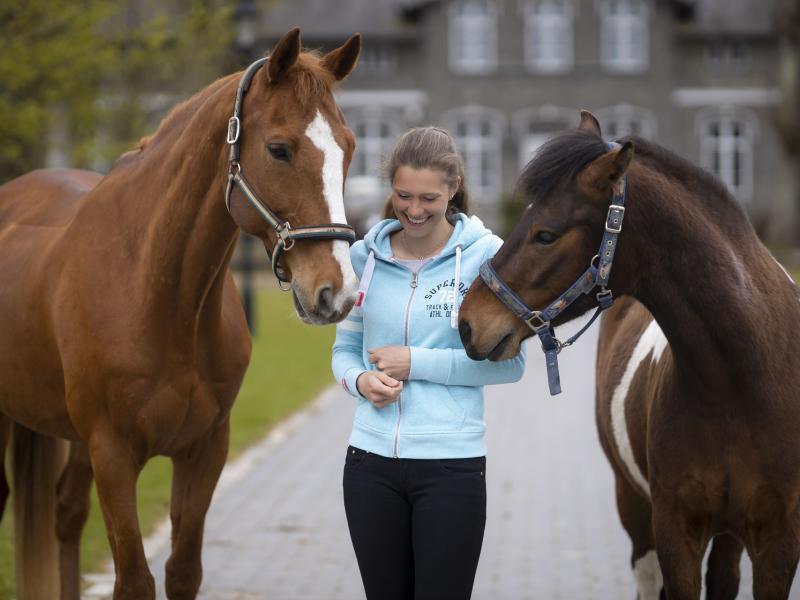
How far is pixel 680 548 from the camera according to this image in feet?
12.8

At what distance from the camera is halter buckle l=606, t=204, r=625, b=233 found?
11.7ft

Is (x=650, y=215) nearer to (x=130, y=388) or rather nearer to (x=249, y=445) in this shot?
(x=130, y=388)

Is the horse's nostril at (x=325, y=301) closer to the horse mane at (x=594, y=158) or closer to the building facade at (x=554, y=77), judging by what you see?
the horse mane at (x=594, y=158)

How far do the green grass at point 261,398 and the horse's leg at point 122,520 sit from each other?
0.84m

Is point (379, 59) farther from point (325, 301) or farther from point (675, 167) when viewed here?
point (325, 301)

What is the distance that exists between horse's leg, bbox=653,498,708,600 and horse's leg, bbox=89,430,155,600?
1.77 metres

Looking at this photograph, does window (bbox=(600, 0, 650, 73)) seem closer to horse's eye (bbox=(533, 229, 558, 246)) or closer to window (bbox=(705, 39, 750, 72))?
window (bbox=(705, 39, 750, 72))

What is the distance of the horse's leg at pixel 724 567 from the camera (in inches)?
180

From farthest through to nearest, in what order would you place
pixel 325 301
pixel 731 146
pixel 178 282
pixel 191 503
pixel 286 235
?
pixel 731 146
pixel 191 503
pixel 178 282
pixel 286 235
pixel 325 301

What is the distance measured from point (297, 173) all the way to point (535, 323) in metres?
0.87

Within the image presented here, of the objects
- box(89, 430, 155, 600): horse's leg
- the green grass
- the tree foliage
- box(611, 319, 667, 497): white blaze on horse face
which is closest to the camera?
box(89, 430, 155, 600): horse's leg

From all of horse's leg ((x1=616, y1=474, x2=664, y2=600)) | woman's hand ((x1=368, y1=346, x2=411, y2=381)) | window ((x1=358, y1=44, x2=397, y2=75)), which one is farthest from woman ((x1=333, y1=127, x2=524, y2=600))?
window ((x1=358, y1=44, x2=397, y2=75))

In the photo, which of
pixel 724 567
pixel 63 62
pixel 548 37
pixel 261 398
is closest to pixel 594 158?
pixel 724 567

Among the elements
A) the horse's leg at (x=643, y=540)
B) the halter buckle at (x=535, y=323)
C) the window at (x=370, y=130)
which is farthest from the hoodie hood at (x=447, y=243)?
the window at (x=370, y=130)
